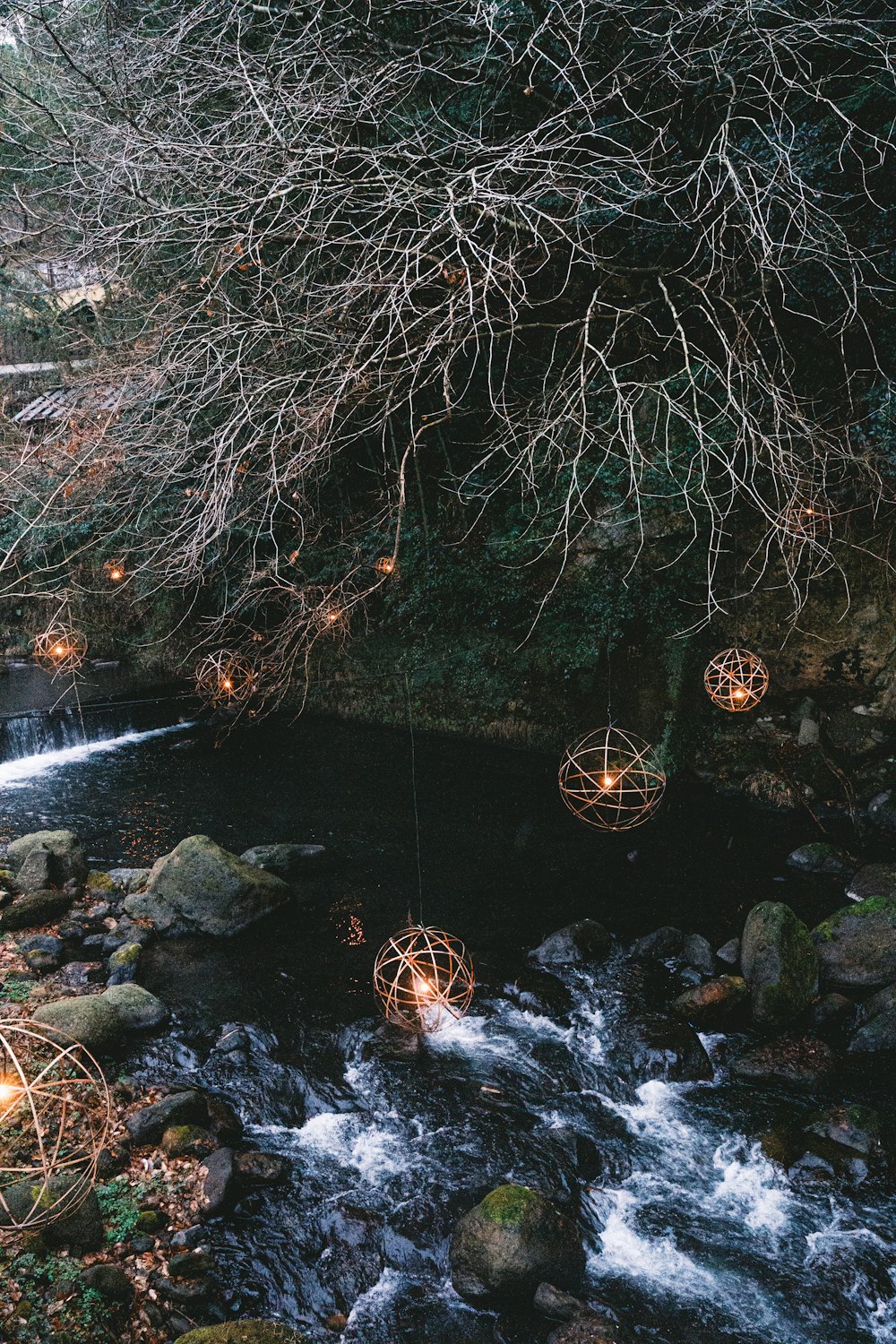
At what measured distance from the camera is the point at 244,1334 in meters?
3.14

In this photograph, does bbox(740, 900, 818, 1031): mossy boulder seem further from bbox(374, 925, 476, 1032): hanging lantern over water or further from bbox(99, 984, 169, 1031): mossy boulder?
bbox(99, 984, 169, 1031): mossy boulder

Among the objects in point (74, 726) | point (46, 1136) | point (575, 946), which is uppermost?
point (74, 726)

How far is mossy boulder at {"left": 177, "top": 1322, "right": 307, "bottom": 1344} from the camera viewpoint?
3105mm

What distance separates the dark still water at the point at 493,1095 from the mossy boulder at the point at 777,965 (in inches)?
18.5

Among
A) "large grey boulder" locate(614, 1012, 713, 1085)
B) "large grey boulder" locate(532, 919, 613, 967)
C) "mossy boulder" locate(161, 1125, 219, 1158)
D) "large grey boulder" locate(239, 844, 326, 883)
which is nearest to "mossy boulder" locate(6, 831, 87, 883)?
"large grey boulder" locate(239, 844, 326, 883)

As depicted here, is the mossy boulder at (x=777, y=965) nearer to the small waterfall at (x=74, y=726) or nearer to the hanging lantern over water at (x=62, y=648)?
the hanging lantern over water at (x=62, y=648)

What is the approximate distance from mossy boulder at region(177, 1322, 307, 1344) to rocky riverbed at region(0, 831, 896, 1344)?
0.02 meters

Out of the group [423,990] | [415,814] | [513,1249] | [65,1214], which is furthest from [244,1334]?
[415,814]

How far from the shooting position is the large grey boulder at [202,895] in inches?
259

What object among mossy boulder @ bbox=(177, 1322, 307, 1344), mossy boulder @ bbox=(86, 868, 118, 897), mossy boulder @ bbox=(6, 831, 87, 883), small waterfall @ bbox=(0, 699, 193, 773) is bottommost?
mossy boulder @ bbox=(177, 1322, 307, 1344)

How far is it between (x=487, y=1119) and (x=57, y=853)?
4894 millimetres

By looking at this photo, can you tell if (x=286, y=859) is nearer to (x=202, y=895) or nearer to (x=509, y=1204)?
(x=202, y=895)

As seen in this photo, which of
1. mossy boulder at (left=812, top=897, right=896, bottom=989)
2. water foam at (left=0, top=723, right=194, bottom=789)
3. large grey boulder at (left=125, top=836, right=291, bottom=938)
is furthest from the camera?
water foam at (left=0, top=723, right=194, bottom=789)

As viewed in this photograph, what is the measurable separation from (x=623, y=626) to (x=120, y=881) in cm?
671
